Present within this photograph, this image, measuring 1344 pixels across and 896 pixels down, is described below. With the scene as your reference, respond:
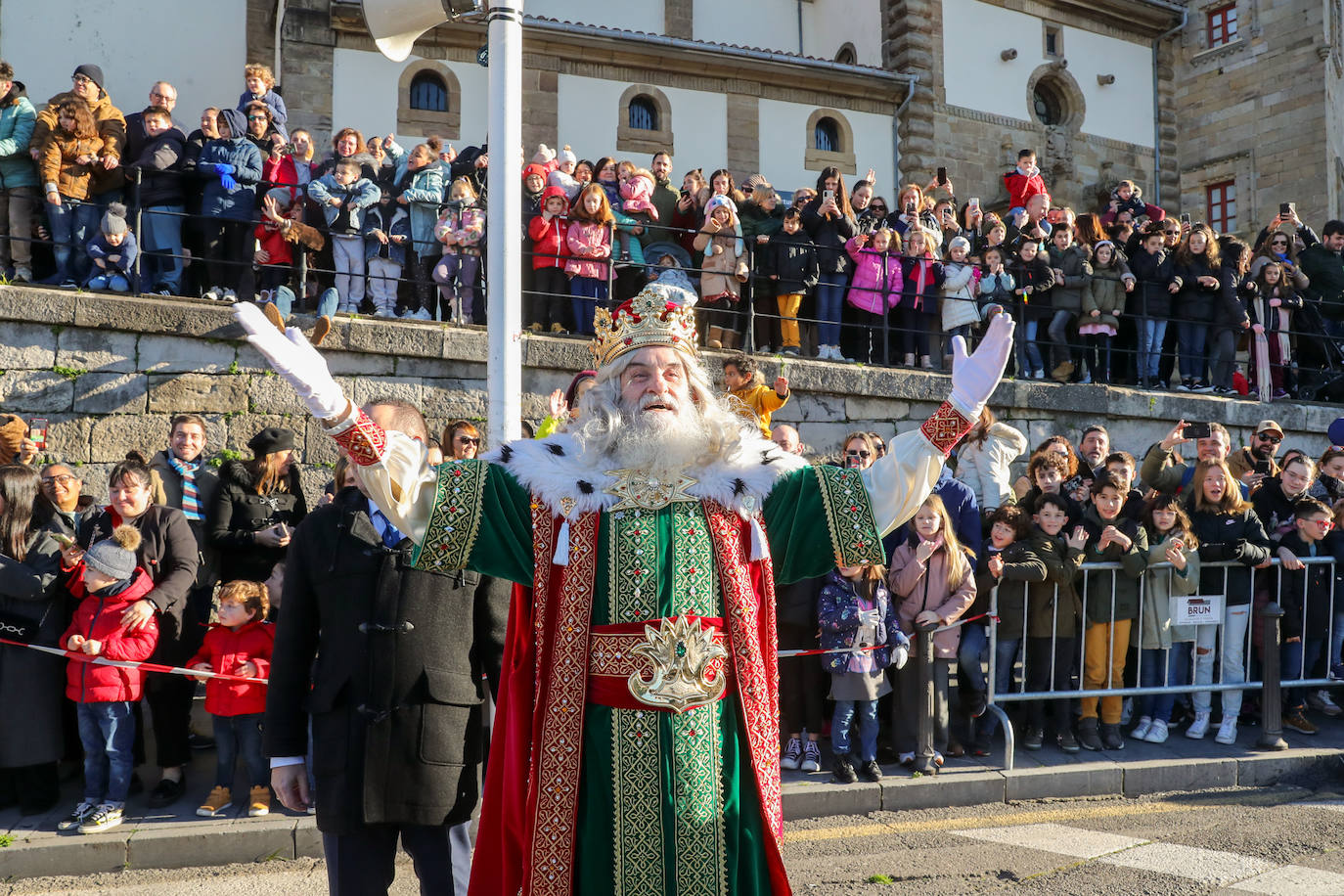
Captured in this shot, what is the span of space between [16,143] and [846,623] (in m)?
6.89

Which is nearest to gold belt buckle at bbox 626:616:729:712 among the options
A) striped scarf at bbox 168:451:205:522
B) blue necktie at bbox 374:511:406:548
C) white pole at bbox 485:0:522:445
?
blue necktie at bbox 374:511:406:548

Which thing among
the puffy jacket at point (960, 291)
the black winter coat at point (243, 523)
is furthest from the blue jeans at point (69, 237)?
the puffy jacket at point (960, 291)

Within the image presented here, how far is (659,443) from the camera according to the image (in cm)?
312

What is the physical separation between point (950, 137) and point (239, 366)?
1419cm

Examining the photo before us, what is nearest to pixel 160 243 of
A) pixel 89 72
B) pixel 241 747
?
pixel 89 72

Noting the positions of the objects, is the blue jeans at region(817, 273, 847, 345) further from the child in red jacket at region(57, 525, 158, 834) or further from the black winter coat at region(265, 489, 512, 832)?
the black winter coat at region(265, 489, 512, 832)

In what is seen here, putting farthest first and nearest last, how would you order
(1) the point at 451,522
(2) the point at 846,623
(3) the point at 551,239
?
(3) the point at 551,239, (2) the point at 846,623, (1) the point at 451,522

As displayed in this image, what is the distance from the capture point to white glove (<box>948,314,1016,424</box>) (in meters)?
2.98

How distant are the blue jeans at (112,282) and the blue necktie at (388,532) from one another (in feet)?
19.8

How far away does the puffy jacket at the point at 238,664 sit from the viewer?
544 centimetres

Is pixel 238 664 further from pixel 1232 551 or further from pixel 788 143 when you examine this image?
pixel 788 143

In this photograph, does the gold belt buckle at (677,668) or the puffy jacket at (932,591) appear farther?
the puffy jacket at (932,591)

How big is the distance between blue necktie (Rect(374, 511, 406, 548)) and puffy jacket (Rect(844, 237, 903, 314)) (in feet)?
25.4

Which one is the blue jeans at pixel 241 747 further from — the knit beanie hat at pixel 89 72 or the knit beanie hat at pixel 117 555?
the knit beanie hat at pixel 89 72
